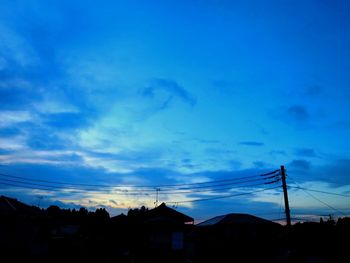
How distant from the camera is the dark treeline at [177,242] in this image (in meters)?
25.7

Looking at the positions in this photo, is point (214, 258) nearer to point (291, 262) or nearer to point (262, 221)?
point (262, 221)

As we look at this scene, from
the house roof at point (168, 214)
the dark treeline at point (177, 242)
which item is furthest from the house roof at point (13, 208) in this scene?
the house roof at point (168, 214)

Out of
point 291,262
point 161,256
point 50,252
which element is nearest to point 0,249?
point 50,252

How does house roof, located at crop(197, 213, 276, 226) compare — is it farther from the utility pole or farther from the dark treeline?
the utility pole

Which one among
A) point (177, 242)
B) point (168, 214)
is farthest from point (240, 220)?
point (168, 214)

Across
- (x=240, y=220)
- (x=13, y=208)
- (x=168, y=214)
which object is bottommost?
(x=240, y=220)

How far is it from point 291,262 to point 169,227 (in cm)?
1681

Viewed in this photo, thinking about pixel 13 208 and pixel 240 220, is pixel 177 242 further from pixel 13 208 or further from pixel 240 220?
pixel 13 208

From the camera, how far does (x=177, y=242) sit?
118ft

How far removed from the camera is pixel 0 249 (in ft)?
83.0

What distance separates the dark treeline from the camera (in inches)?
1010

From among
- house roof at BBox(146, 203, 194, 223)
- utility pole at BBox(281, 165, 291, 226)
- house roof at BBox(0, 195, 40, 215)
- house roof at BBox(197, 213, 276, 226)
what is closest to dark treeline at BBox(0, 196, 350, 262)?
house roof at BBox(0, 195, 40, 215)

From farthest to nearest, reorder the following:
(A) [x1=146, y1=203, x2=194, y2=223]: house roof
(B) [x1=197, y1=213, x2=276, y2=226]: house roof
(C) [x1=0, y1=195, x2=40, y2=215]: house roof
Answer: (A) [x1=146, y1=203, x2=194, y2=223]: house roof
(B) [x1=197, y1=213, x2=276, y2=226]: house roof
(C) [x1=0, y1=195, x2=40, y2=215]: house roof

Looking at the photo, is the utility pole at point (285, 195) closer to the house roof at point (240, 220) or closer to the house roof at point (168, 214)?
the house roof at point (240, 220)
